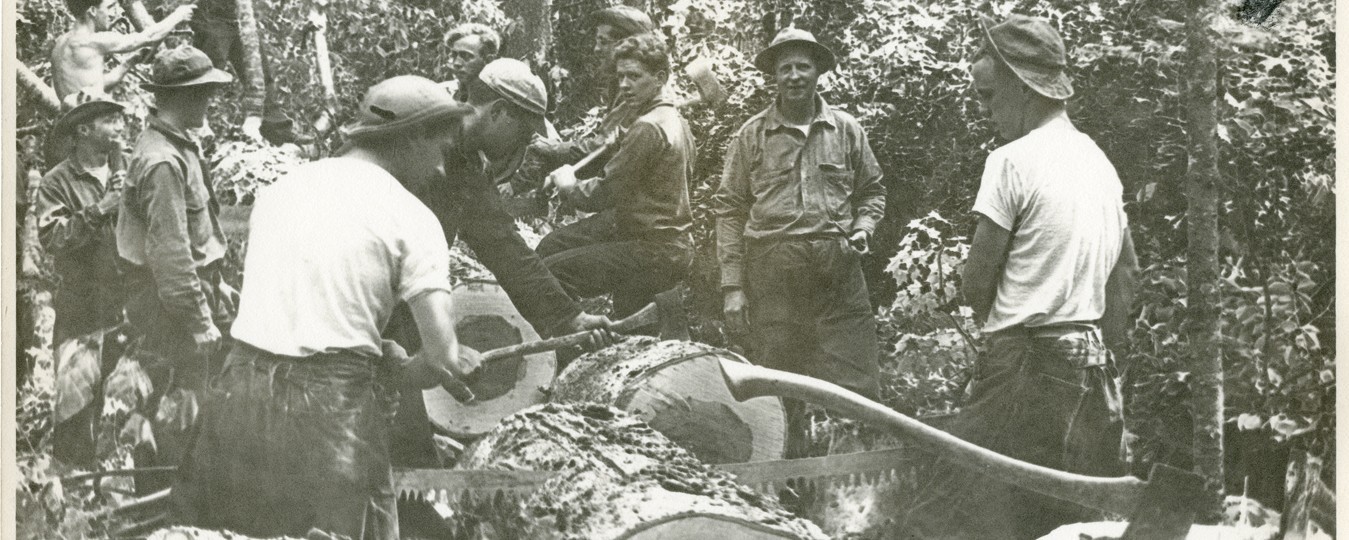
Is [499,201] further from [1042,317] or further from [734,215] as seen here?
[1042,317]

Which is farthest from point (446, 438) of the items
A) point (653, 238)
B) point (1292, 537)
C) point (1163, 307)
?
point (1292, 537)

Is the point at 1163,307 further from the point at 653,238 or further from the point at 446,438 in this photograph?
the point at 446,438

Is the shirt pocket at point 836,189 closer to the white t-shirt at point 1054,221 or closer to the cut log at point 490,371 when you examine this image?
the white t-shirt at point 1054,221

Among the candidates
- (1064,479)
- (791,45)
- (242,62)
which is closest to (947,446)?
(1064,479)

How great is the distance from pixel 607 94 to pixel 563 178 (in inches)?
17.3

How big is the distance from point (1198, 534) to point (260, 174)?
451 cm

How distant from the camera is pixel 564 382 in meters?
6.60

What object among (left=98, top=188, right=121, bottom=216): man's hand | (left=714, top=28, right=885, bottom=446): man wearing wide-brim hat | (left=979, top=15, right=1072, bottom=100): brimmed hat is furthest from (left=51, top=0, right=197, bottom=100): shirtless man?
(left=979, top=15, right=1072, bottom=100): brimmed hat

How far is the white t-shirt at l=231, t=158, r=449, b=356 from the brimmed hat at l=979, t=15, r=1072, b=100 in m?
2.67

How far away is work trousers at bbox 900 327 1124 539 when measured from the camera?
257 inches

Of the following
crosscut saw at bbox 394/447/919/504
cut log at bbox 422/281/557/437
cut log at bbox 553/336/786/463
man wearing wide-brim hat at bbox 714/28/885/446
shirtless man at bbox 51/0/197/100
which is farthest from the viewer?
shirtless man at bbox 51/0/197/100

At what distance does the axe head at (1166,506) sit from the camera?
648 centimetres

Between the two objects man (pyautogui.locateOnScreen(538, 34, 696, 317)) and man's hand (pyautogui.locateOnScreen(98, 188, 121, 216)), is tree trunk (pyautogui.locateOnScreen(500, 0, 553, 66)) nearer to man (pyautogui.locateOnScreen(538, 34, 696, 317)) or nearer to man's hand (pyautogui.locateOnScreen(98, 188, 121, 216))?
man (pyautogui.locateOnScreen(538, 34, 696, 317))

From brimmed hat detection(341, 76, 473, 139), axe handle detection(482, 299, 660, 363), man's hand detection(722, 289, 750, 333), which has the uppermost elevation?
brimmed hat detection(341, 76, 473, 139)
